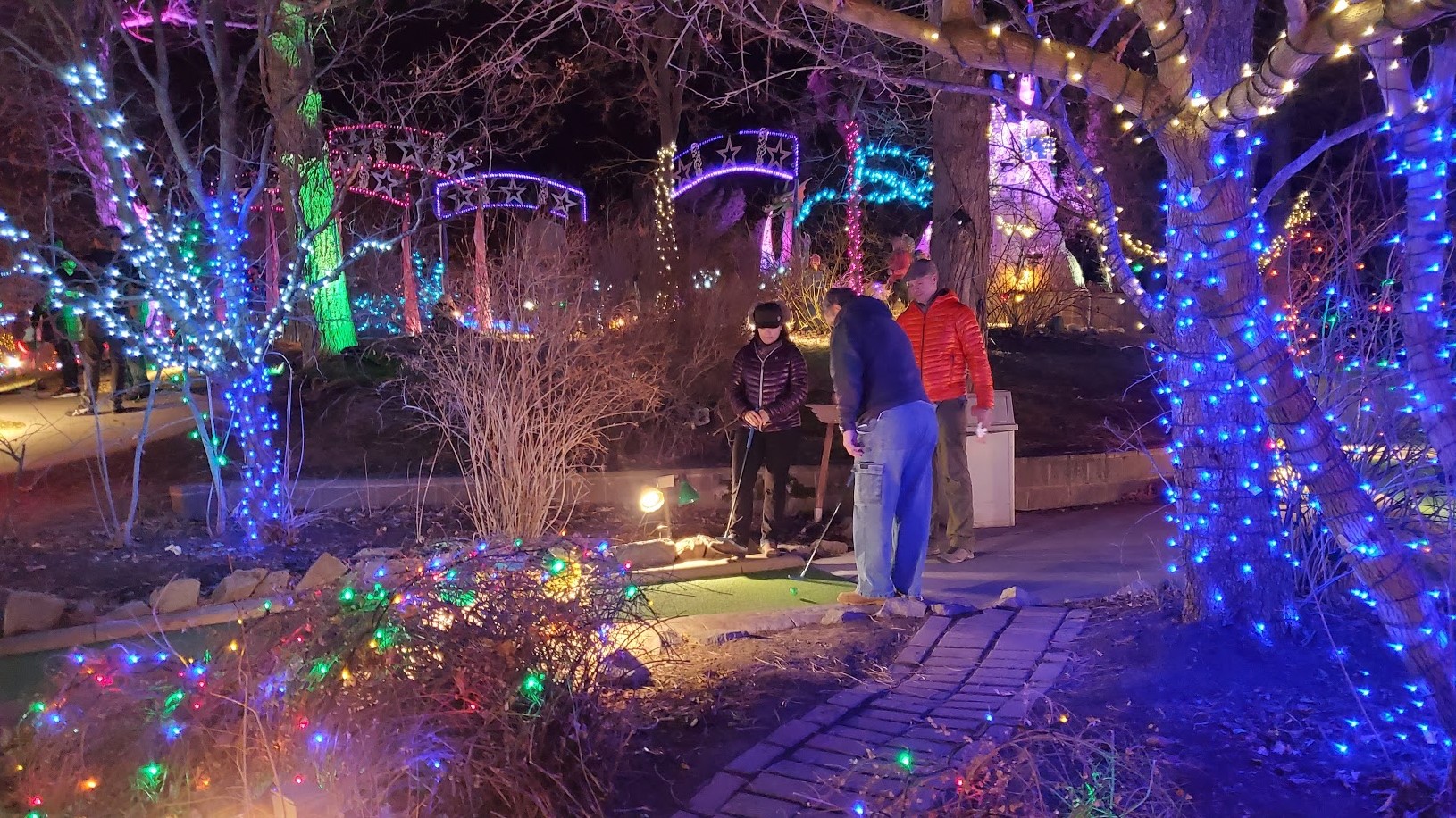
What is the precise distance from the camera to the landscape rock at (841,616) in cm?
503

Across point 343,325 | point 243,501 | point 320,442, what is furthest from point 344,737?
point 343,325

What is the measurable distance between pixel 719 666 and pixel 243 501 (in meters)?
3.77

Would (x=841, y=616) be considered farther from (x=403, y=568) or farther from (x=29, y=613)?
(x=29, y=613)

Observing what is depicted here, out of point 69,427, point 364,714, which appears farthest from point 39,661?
point 69,427

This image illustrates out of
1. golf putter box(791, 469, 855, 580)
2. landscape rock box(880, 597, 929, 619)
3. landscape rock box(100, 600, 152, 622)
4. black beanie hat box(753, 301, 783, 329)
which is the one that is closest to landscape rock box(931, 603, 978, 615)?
landscape rock box(880, 597, 929, 619)

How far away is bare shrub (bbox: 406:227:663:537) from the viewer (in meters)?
6.42

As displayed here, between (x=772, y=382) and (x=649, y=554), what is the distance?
4.23ft

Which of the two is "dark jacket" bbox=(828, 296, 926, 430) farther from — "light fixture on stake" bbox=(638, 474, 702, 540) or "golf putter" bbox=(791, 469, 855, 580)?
"light fixture on stake" bbox=(638, 474, 702, 540)

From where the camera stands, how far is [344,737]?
284 centimetres

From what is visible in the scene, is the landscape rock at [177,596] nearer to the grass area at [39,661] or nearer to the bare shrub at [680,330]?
the grass area at [39,661]

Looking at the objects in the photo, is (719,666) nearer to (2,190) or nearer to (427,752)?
(427,752)

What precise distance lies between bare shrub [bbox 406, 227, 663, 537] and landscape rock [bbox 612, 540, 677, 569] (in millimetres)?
498

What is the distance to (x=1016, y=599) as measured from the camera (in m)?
5.29

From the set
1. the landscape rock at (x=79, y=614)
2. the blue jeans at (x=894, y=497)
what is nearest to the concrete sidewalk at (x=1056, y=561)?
the blue jeans at (x=894, y=497)
